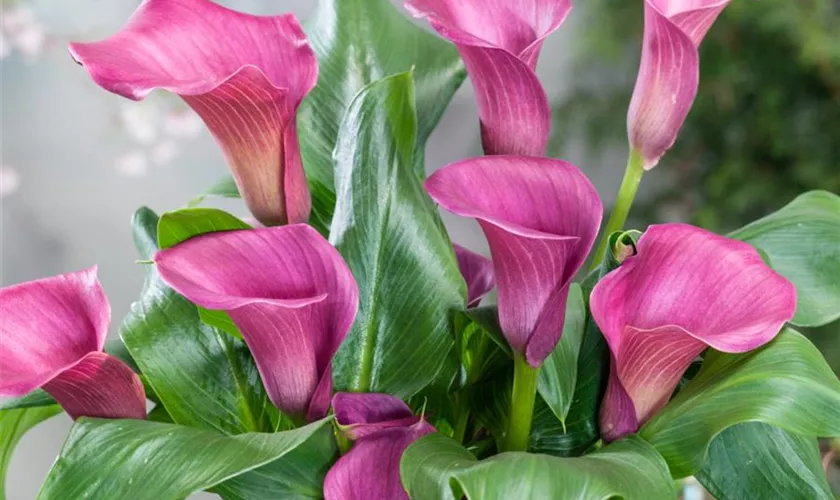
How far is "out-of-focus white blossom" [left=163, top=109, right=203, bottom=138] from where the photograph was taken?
129cm

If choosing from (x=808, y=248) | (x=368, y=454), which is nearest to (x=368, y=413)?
(x=368, y=454)

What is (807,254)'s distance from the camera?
0.46m

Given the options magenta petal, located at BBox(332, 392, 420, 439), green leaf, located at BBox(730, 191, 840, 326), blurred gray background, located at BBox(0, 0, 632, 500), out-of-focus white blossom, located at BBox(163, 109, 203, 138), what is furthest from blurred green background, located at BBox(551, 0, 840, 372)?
magenta petal, located at BBox(332, 392, 420, 439)

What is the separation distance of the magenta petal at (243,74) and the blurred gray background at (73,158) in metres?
0.90

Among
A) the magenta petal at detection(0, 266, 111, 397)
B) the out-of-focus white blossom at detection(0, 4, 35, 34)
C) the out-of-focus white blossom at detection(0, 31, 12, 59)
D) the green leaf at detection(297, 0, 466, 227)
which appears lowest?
the magenta petal at detection(0, 266, 111, 397)

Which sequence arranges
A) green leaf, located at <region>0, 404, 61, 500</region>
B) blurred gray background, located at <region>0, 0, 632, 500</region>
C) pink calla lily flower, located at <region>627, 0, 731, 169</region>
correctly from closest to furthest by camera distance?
pink calla lily flower, located at <region>627, 0, 731, 169</region>
green leaf, located at <region>0, 404, 61, 500</region>
blurred gray background, located at <region>0, 0, 632, 500</region>

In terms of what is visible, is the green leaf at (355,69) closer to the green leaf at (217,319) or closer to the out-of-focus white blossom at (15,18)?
the green leaf at (217,319)

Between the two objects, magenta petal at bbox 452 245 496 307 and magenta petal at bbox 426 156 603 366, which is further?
magenta petal at bbox 452 245 496 307

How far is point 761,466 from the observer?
0.41 meters

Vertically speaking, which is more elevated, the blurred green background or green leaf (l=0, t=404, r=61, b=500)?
green leaf (l=0, t=404, r=61, b=500)

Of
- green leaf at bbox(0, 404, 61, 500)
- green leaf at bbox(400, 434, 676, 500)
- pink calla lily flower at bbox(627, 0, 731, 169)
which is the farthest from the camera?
Result: green leaf at bbox(0, 404, 61, 500)

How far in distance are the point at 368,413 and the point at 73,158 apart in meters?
1.03

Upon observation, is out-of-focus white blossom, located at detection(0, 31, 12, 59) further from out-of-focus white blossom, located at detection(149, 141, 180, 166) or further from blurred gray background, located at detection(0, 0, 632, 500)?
out-of-focus white blossom, located at detection(149, 141, 180, 166)

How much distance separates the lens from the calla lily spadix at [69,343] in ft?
1.19
